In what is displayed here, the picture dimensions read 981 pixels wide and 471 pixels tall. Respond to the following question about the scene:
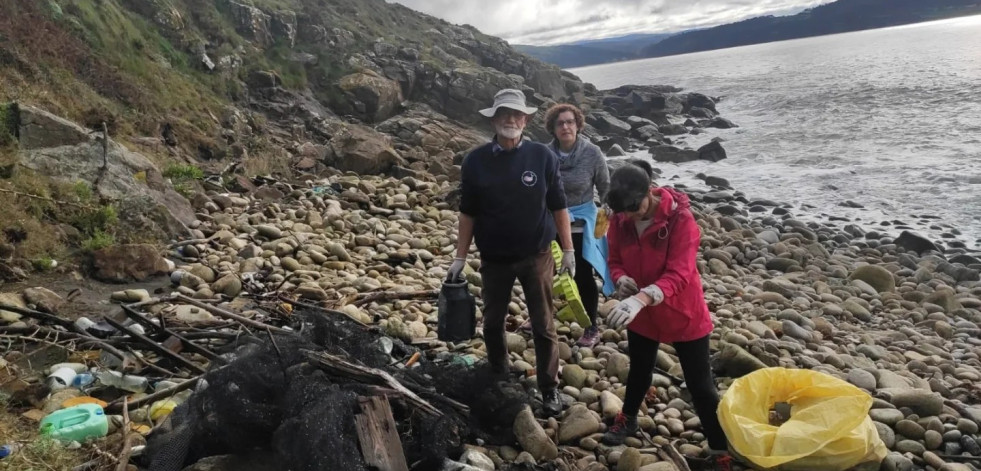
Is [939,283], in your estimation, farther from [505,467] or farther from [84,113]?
[84,113]

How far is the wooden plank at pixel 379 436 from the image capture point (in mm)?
3047

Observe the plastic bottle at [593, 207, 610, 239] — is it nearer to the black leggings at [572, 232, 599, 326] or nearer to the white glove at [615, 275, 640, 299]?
the white glove at [615, 275, 640, 299]

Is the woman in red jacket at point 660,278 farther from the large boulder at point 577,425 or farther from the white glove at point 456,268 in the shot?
the white glove at point 456,268

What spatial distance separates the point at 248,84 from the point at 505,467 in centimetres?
2019

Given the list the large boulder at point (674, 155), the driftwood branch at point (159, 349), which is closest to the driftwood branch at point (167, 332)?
the driftwood branch at point (159, 349)

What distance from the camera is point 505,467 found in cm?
364

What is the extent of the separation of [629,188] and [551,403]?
1.92 meters

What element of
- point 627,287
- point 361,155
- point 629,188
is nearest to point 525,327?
point 627,287

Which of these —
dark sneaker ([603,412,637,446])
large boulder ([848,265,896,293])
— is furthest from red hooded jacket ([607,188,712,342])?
large boulder ([848,265,896,293])

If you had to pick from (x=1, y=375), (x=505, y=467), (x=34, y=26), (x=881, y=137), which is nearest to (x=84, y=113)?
(x=34, y=26)

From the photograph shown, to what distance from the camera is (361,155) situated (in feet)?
45.8

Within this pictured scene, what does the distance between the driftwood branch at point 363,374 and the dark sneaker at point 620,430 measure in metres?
1.37

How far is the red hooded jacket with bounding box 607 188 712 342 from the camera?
3529 mm

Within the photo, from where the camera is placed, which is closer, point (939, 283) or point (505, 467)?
point (505, 467)
